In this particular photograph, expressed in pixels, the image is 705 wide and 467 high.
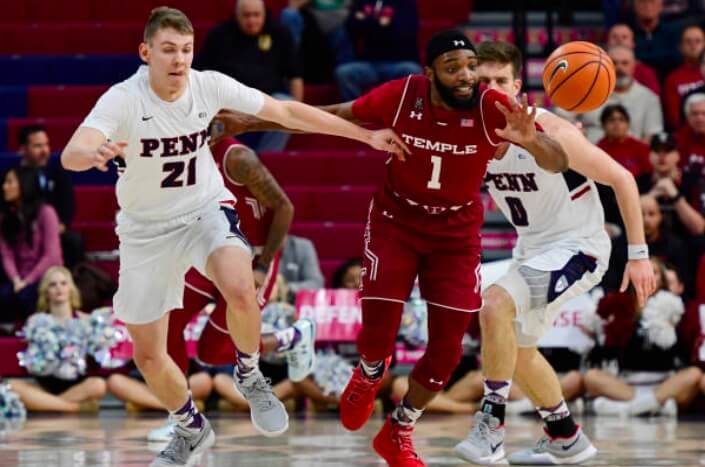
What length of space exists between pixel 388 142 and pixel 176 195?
44.8 inches

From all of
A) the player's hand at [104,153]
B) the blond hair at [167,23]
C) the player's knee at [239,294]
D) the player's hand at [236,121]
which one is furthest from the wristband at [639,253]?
the player's hand at [104,153]

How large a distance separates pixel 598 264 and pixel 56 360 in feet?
15.7

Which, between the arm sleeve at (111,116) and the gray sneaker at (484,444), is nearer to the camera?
the arm sleeve at (111,116)

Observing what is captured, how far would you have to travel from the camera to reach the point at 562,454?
891 cm

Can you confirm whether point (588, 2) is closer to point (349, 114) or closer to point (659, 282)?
point (659, 282)

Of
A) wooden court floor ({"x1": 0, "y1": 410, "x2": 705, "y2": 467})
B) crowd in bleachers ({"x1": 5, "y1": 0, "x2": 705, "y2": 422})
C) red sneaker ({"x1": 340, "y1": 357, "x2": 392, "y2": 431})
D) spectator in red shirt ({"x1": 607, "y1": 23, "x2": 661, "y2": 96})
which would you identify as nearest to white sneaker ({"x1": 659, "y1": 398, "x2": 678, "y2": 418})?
crowd in bleachers ({"x1": 5, "y1": 0, "x2": 705, "y2": 422})

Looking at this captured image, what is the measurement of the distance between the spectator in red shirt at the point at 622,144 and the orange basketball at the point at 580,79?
424 centimetres

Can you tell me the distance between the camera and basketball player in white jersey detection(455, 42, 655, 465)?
845 centimetres

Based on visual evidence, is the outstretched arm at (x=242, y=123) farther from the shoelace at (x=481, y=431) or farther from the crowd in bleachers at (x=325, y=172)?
the crowd in bleachers at (x=325, y=172)

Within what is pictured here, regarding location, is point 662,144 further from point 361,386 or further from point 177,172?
point 177,172

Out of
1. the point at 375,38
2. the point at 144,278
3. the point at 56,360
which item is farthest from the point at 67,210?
the point at 144,278

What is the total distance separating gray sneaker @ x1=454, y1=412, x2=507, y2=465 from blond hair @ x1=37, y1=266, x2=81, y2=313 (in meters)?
4.47

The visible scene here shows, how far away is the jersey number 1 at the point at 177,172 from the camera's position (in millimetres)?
8016

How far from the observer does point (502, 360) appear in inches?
337
